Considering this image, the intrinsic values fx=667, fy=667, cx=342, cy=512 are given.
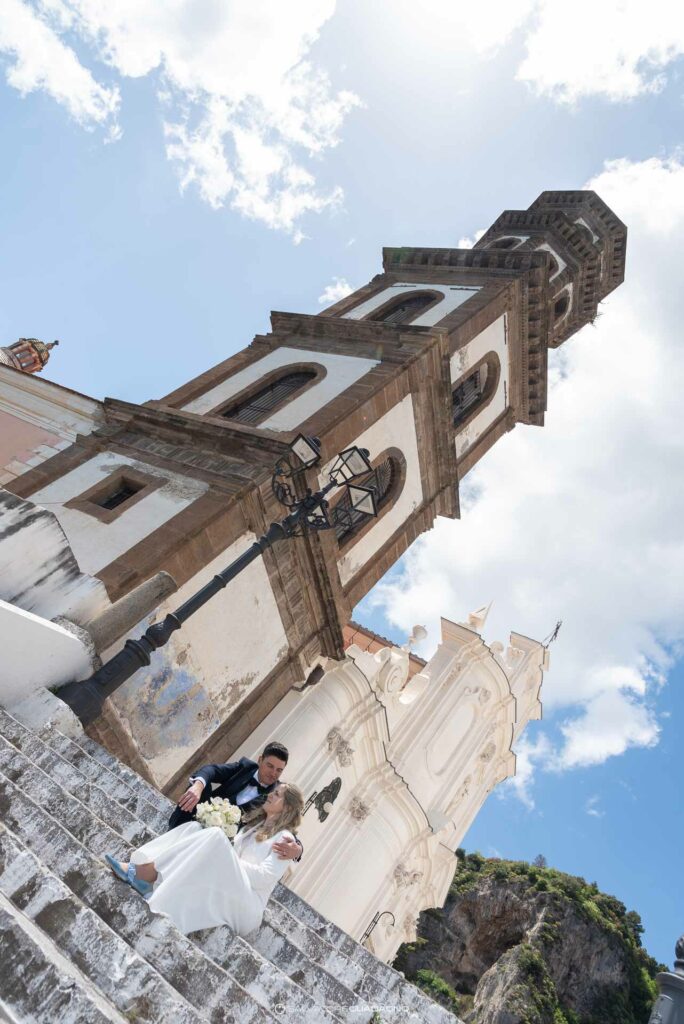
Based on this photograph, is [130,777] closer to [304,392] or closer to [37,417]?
[37,417]

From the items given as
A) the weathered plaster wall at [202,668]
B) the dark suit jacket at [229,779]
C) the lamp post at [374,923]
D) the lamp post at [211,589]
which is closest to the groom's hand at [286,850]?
the dark suit jacket at [229,779]

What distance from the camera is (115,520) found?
35.8 ft

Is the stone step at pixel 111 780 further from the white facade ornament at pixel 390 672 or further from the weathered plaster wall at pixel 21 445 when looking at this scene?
the white facade ornament at pixel 390 672

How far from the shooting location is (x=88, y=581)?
7.54 m

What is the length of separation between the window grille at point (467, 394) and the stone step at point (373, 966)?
14.5m

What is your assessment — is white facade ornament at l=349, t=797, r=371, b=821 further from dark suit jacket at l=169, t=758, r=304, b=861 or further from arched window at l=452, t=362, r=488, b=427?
dark suit jacket at l=169, t=758, r=304, b=861

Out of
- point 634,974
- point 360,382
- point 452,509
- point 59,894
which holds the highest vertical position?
point 634,974

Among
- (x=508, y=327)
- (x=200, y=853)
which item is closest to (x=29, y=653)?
(x=200, y=853)

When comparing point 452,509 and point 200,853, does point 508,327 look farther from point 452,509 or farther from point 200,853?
point 200,853

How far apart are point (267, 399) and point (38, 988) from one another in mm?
13480

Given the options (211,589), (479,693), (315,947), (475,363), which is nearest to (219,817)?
(315,947)

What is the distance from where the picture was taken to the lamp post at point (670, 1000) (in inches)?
138

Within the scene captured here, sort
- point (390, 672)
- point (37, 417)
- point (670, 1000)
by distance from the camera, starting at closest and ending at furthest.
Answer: point (670, 1000)
point (37, 417)
point (390, 672)

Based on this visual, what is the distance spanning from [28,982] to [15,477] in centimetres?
1046
